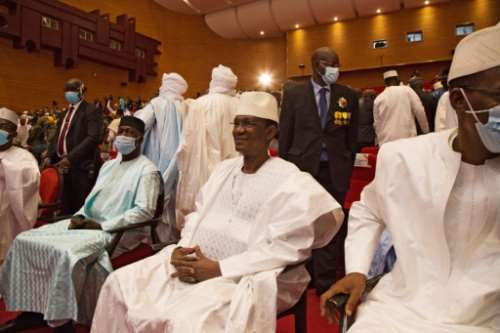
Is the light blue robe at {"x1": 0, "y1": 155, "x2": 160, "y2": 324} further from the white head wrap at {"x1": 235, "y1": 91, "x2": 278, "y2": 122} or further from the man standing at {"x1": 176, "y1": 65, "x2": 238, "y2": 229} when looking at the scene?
the white head wrap at {"x1": 235, "y1": 91, "x2": 278, "y2": 122}

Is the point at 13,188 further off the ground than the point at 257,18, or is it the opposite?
the point at 257,18

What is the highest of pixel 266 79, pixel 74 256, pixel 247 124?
pixel 266 79

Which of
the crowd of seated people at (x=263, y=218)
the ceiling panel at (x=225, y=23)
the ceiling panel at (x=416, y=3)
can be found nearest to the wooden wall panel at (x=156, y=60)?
the ceiling panel at (x=225, y=23)

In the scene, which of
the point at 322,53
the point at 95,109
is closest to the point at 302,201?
the point at 322,53

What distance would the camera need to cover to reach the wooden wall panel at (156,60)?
33.1ft

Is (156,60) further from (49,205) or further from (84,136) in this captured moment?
(49,205)

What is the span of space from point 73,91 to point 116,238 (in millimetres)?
2654

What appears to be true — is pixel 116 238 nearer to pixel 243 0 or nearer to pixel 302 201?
pixel 302 201

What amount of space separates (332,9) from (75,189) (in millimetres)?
11853

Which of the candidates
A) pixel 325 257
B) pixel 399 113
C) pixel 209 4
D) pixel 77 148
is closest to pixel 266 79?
pixel 209 4

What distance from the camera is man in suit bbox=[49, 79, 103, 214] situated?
4164mm

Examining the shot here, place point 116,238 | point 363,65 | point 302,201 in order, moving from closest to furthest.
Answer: point 302,201, point 116,238, point 363,65

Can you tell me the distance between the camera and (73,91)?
4547 mm

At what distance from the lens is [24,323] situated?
2.61 m
